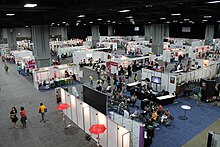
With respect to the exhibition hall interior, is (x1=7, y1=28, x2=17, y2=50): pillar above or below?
above

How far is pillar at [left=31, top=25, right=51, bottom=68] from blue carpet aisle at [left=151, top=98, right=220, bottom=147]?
1179 cm

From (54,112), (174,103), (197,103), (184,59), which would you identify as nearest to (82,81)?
(54,112)

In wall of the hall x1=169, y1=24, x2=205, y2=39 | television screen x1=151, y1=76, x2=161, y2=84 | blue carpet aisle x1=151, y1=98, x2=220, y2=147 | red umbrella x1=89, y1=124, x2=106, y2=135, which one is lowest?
blue carpet aisle x1=151, y1=98, x2=220, y2=147

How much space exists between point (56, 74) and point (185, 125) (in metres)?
13.9

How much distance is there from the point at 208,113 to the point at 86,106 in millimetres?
8210

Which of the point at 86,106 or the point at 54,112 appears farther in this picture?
the point at 54,112

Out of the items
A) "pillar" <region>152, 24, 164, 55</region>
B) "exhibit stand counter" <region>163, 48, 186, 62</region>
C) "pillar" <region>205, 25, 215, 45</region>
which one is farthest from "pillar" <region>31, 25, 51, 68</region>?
"pillar" <region>205, 25, 215, 45</region>

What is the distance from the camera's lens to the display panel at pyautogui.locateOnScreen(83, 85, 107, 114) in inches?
374

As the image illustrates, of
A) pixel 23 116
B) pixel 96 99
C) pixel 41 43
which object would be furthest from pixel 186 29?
pixel 23 116

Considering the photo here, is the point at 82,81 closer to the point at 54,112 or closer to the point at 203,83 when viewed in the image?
the point at 54,112

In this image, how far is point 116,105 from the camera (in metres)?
12.8

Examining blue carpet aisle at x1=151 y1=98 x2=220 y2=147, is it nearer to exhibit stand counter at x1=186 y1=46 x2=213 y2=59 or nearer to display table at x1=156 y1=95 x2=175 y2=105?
display table at x1=156 y1=95 x2=175 y2=105

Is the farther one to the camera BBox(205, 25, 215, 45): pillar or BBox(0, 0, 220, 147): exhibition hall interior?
BBox(205, 25, 215, 45): pillar

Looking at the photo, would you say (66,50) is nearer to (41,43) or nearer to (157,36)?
(157,36)
